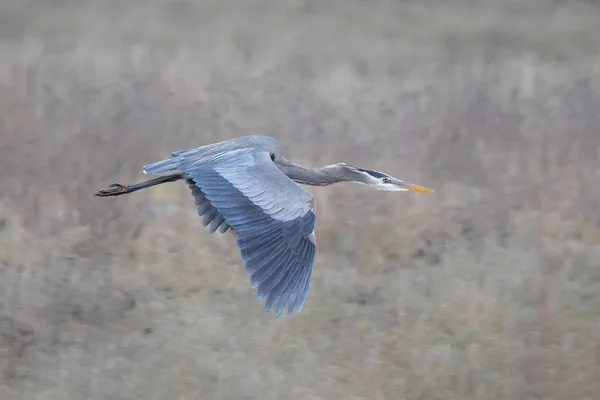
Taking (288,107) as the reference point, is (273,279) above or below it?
above

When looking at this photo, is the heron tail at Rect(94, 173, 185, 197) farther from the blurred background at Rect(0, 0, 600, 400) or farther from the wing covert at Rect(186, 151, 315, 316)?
the blurred background at Rect(0, 0, 600, 400)

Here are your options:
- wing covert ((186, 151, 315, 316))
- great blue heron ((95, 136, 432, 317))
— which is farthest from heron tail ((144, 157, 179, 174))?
wing covert ((186, 151, 315, 316))

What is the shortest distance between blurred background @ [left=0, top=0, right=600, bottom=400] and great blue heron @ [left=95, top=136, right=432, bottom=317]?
1396 mm

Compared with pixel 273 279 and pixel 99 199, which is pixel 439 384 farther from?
pixel 99 199

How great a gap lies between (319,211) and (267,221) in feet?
9.84

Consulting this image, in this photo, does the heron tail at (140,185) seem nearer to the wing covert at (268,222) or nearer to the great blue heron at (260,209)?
the great blue heron at (260,209)

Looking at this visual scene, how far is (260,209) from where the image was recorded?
5.25 metres

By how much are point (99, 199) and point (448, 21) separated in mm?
5408

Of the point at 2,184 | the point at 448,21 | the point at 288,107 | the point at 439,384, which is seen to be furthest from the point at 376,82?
the point at 439,384

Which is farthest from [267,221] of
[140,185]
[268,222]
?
[140,185]

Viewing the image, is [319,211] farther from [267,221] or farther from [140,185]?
[267,221]

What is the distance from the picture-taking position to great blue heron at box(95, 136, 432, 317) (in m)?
5.02

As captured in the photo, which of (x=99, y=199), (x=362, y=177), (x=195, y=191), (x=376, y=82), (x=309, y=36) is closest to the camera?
(x=195, y=191)

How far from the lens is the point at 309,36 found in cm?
1151
